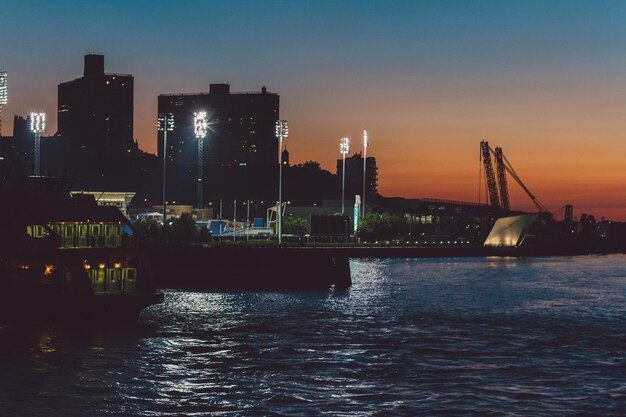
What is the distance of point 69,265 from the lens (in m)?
55.2

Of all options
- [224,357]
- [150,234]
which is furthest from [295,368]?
[150,234]

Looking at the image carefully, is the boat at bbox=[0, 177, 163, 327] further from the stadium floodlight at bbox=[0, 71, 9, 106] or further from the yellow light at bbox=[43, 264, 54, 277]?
the stadium floodlight at bbox=[0, 71, 9, 106]

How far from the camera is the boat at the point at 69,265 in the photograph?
54844 mm

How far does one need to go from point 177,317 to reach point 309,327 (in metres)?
10.1

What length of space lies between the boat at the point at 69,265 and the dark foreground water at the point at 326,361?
1.45m

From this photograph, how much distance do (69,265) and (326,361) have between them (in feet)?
58.0

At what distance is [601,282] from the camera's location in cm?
11569

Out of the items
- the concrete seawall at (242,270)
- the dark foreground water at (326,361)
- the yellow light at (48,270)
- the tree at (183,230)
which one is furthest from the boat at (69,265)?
the tree at (183,230)

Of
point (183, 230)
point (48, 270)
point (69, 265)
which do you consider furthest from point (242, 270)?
point (183, 230)

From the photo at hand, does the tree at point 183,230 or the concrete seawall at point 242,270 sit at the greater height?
the tree at point 183,230

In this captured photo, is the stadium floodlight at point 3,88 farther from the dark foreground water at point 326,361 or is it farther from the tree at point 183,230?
the tree at point 183,230

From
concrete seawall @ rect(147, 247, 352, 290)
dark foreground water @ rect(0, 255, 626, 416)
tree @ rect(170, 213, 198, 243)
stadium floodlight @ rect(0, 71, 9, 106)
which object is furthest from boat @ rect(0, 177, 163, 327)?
tree @ rect(170, 213, 198, 243)

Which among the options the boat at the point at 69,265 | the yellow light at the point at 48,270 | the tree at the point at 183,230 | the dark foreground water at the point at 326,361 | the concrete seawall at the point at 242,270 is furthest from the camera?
the tree at the point at 183,230

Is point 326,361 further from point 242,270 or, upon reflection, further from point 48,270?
point 242,270
